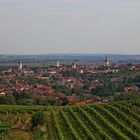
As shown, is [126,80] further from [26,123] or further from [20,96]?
[26,123]

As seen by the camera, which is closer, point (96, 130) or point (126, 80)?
point (96, 130)

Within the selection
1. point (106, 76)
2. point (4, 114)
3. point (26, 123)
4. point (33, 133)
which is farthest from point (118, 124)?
point (106, 76)

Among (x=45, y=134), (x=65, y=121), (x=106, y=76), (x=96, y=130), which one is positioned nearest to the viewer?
(x=96, y=130)

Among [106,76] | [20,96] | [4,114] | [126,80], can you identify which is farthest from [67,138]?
[106,76]

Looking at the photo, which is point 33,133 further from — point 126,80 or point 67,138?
point 126,80

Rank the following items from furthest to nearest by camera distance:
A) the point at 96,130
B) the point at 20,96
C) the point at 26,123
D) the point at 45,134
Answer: the point at 20,96 < the point at 26,123 < the point at 45,134 < the point at 96,130

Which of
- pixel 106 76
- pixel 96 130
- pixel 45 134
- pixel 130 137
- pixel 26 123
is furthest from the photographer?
pixel 106 76
